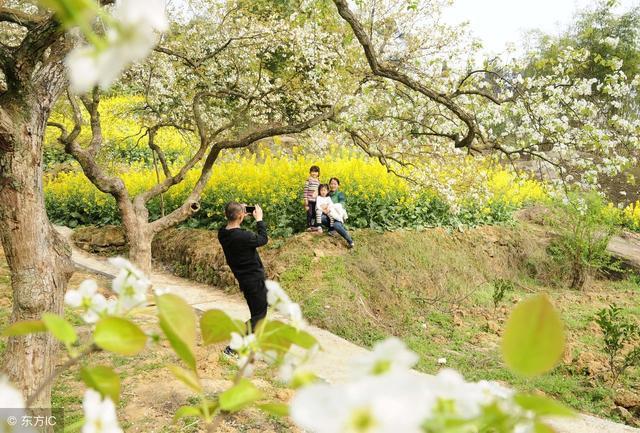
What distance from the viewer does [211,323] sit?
660mm

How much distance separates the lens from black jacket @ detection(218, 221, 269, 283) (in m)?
4.39

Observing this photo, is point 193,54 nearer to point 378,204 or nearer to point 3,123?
point 378,204

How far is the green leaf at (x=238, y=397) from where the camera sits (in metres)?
0.52

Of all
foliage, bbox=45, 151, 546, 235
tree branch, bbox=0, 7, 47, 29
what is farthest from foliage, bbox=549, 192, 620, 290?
tree branch, bbox=0, 7, 47, 29

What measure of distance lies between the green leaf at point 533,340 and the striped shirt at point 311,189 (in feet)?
22.5

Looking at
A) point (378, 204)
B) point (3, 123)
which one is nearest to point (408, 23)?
point (378, 204)

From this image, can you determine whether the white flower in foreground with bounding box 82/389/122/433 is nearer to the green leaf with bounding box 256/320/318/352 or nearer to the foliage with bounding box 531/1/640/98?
the green leaf with bounding box 256/320/318/352

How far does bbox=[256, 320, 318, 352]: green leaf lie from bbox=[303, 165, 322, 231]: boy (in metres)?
6.66

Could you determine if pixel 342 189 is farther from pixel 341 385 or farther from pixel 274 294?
pixel 341 385

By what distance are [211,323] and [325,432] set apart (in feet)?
1.30

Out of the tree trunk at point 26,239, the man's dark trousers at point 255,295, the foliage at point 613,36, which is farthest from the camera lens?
the foliage at point 613,36

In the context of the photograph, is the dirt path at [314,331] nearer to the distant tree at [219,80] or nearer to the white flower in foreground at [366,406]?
the distant tree at [219,80]

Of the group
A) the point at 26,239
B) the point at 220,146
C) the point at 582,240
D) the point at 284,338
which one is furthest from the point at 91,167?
the point at 582,240

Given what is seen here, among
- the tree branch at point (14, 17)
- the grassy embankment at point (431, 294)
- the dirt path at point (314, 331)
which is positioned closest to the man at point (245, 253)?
the dirt path at point (314, 331)
